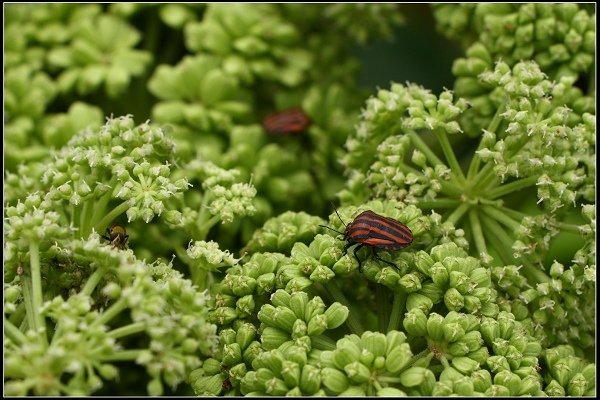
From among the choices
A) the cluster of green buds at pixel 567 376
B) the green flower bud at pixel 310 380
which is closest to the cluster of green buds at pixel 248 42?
the green flower bud at pixel 310 380

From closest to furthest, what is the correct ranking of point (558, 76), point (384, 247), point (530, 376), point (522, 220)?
1. point (530, 376)
2. point (384, 247)
3. point (522, 220)
4. point (558, 76)

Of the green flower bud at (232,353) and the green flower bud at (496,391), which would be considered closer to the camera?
the green flower bud at (496,391)

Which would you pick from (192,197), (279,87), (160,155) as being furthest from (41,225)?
(279,87)

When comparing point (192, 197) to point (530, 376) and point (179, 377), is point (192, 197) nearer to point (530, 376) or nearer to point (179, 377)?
point (179, 377)

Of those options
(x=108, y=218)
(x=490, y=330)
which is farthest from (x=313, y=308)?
(x=108, y=218)

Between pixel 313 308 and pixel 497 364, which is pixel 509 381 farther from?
pixel 313 308

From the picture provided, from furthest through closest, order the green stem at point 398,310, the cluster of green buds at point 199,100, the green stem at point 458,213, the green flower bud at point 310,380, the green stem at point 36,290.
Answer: the cluster of green buds at point 199,100 → the green stem at point 458,213 → the green stem at point 398,310 → the green flower bud at point 310,380 → the green stem at point 36,290

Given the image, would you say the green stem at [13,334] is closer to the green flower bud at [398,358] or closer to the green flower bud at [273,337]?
the green flower bud at [273,337]

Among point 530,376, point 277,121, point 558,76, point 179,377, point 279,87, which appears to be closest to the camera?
point 179,377
